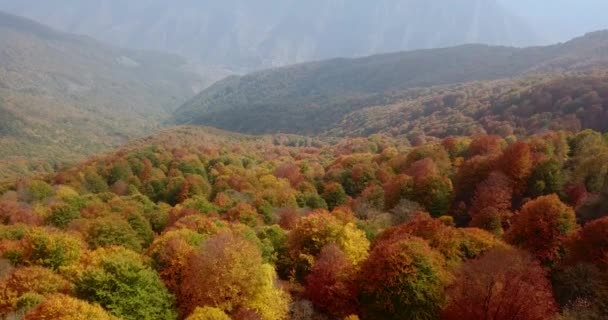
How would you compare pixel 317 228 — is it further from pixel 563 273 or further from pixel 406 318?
pixel 563 273

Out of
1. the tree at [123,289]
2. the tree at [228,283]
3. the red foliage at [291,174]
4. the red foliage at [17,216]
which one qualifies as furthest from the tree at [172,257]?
the red foliage at [291,174]

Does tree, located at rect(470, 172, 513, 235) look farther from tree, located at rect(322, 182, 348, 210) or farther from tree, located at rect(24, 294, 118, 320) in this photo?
tree, located at rect(24, 294, 118, 320)

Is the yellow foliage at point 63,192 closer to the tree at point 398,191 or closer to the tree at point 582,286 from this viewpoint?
the tree at point 398,191

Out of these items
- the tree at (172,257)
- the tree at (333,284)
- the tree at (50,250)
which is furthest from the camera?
the tree at (50,250)

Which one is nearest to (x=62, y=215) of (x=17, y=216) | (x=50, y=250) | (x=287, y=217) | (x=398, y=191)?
(x=17, y=216)

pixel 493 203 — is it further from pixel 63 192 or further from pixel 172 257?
pixel 63 192

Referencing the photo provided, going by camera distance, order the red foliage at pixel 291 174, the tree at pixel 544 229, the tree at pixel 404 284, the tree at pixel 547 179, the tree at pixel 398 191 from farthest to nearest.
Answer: the red foliage at pixel 291 174 → the tree at pixel 398 191 → the tree at pixel 547 179 → the tree at pixel 544 229 → the tree at pixel 404 284
